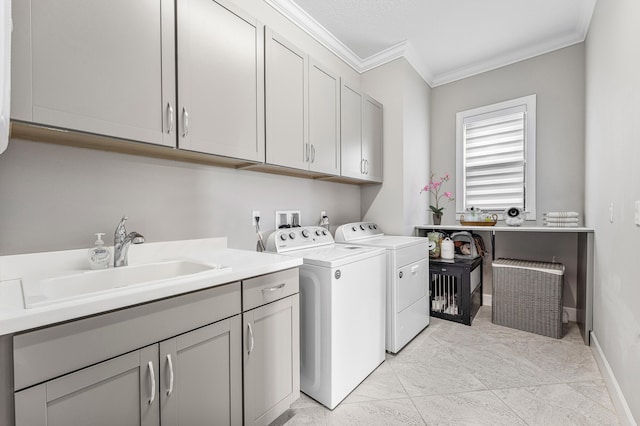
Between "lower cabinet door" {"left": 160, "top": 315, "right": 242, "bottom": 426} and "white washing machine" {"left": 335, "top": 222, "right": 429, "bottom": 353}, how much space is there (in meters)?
1.29

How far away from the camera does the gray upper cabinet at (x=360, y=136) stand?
2.41 m

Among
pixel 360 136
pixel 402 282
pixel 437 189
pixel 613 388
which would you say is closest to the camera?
pixel 613 388

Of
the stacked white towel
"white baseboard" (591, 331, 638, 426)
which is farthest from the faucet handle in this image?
the stacked white towel

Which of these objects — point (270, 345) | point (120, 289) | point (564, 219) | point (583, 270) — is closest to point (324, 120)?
point (270, 345)

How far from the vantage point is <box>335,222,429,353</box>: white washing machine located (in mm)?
2139

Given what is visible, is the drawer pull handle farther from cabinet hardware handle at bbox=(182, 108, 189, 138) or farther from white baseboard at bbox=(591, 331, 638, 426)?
white baseboard at bbox=(591, 331, 638, 426)

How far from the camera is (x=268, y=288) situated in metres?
1.33

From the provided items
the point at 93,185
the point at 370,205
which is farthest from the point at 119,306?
the point at 370,205

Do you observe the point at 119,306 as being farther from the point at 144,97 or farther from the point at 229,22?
the point at 229,22

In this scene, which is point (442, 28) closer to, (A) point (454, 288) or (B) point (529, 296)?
(A) point (454, 288)

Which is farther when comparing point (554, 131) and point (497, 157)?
point (497, 157)

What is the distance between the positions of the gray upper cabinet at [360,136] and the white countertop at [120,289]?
1.22 m

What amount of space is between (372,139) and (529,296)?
2.04 meters

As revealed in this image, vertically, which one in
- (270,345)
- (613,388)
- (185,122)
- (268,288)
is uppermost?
(185,122)
